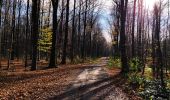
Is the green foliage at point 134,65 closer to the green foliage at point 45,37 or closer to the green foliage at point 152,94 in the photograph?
the green foliage at point 152,94

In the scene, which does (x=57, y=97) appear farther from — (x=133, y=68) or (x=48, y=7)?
(x=48, y=7)

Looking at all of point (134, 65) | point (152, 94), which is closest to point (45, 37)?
point (134, 65)

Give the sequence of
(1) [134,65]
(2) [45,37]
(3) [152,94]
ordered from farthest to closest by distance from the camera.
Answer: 1. (2) [45,37]
2. (1) [134,65]
3. (3) [152,94]

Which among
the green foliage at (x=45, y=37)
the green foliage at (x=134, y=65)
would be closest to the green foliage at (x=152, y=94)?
the green foliage at (x=134, y=65)

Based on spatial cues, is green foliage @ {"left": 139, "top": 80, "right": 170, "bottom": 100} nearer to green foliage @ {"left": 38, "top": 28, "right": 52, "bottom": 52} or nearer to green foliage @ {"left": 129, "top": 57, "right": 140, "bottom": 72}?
green foliage @ {"left": 129, "top": 57, "right": 140, "bottom": 72}

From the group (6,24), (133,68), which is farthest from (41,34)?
(133,68)

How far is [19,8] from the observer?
171 ft

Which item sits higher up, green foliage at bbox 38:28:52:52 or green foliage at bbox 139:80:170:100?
green foliage at bbox 38:28:52:52

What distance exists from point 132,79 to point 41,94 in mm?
8078

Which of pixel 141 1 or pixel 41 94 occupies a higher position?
pixel 141 1

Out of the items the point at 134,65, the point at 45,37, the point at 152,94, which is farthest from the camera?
the point at 45,37

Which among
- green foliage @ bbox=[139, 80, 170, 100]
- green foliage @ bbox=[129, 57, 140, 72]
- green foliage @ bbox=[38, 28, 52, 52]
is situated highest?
green foliage @ bbox=[38, 28, 52, 52]

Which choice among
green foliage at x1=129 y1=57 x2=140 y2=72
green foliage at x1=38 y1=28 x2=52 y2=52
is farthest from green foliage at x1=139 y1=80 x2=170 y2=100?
green foliage at x1=38 y1=28 x2=52 y2=52

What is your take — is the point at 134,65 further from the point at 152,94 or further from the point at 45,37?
the point at 45,37
